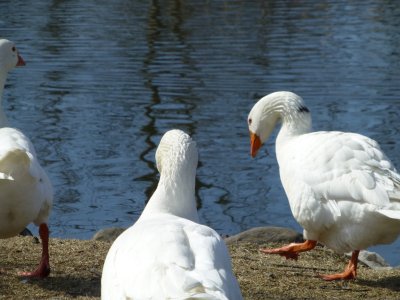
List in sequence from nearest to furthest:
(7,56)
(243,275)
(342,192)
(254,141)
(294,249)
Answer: (342,192)
(243,275)
(294,249)
(254,141)
(7,56)

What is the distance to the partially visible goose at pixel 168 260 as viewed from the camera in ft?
13.4

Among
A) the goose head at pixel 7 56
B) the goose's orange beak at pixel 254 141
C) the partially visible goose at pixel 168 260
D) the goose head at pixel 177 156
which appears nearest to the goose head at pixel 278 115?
the goose's orange beak at pixel 254 141

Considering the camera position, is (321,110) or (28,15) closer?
(321,110)

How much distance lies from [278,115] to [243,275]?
1547 mm

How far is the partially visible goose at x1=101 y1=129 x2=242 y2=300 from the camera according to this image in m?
4.08

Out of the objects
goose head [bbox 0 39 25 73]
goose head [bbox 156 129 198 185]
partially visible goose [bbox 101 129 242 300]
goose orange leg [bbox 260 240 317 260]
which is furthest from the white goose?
goose head [bbox 0 39 25 73]

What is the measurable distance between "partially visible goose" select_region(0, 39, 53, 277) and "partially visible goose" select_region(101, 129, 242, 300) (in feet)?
4.12

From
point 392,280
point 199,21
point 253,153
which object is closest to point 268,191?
point 253,153

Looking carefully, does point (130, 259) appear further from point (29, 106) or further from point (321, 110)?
point (29, 106)

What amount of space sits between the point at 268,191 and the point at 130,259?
6.65 m

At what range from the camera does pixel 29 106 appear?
15125 mm

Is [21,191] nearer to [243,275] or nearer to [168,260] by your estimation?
[243,275]

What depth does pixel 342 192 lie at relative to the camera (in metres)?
6.47

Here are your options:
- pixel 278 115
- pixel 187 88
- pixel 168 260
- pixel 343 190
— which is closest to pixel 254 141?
pixel 278 115
